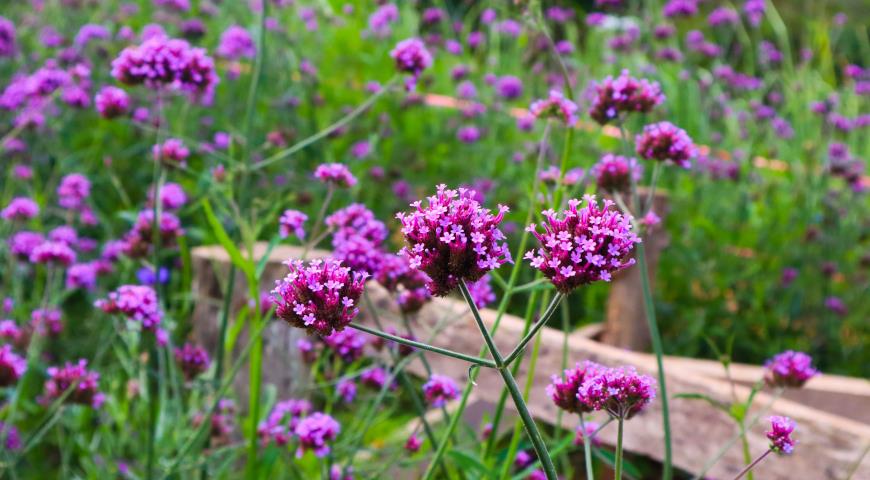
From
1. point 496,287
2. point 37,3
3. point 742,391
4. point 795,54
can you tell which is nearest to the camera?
point 742,391

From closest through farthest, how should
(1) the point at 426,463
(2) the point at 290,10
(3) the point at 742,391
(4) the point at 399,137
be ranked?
(3) the point at 742,391 < (1) the point at 426,463 < (4) the point at 399,137 < (2) the point at 290,10

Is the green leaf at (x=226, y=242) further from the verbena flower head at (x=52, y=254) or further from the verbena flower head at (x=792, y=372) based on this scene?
the verbena flower head at (x=792, y=372)

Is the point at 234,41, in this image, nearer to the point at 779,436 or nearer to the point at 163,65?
the point at 163,65

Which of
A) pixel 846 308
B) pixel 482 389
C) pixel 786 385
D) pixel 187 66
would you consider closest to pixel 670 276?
pixel 846 308

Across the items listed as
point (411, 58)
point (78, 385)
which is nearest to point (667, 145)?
point (411, 58)

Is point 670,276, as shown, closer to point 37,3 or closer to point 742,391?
point 742,391

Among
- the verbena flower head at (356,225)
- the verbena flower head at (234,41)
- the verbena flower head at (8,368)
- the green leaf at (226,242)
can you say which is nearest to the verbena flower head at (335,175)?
the verbena flower head at (356,225)

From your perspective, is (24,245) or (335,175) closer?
(335,175)
